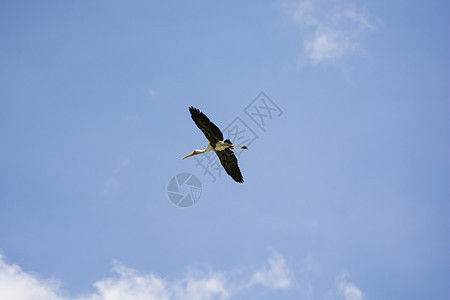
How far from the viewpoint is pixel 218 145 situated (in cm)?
2134

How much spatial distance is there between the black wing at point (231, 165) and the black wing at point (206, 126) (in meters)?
1.25

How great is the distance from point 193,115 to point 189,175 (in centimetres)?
361

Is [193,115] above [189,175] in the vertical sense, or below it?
above

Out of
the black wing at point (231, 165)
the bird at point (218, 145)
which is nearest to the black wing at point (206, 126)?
the bird at point (218, 145)

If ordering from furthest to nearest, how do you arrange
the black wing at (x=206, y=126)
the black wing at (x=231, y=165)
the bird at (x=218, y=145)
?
the black wing at (x=231, y=165)
the bird at (x=218, y=145)
the black wing at (x=206, y=126)

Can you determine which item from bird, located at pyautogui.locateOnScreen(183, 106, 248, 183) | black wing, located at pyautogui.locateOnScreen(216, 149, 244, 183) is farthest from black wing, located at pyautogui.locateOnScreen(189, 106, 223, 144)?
black wing, located at pyautogui.locateOnScreen(216, 149, 244, 183)

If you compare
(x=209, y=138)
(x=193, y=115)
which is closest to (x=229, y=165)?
(x=209, y=138)

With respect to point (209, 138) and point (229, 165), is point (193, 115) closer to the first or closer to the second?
point (209, 138)

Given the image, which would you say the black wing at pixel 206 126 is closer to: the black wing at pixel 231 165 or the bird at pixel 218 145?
the bird at pixel 218 145

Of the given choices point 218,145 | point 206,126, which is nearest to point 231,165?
point 218,145

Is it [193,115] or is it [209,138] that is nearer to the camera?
[193,115]

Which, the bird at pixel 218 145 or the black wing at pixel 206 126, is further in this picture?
the bird at pixel 218 145

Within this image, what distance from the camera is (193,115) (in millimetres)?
19906

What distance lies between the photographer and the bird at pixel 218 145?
65.7 feet
